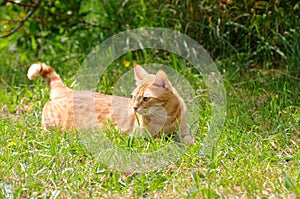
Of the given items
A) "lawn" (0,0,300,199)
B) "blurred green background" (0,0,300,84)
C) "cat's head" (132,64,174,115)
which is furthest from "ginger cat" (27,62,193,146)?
"blurred green background" (0,0,300,84)

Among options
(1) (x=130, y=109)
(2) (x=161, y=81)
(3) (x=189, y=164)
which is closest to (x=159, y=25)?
(1) (x=130, y=109)

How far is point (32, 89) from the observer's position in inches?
185

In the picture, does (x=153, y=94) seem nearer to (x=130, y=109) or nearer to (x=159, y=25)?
(x=130, y=109)

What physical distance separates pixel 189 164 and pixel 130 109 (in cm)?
67

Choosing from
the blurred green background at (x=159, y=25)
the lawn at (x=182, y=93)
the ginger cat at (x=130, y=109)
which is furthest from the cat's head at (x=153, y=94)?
the blurred green background at (x=159, y=25)

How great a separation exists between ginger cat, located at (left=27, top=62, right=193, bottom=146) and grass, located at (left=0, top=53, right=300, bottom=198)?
14 centimetres

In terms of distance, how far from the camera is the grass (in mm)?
2789

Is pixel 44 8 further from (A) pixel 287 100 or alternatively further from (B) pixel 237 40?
(A) pixel 287 100

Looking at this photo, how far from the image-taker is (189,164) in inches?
122

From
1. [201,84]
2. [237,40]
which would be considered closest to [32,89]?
[201,84]

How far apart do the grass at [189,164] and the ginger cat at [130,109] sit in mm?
143

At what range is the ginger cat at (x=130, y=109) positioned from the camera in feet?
11.1

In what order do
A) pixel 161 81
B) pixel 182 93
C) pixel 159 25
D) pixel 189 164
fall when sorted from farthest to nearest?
pixel 159 25 < pixel 182 93 < pixel 161 81 < pixel 189 164

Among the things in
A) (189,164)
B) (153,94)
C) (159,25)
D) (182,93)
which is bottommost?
(189,164)
